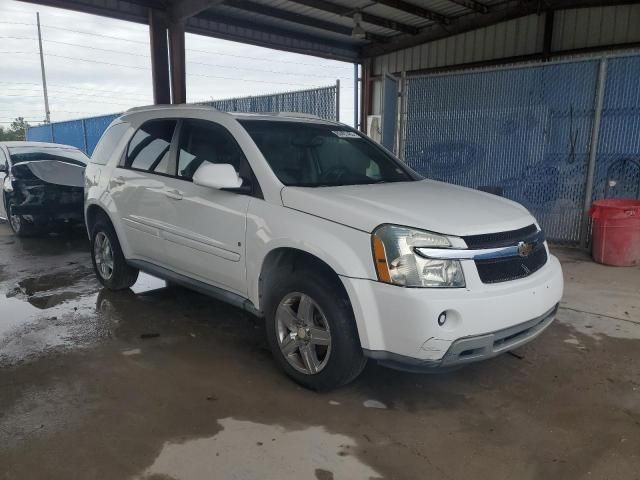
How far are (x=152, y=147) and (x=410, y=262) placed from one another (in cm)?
285

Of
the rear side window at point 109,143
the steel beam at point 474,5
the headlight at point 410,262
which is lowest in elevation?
the headlight at point 410,262

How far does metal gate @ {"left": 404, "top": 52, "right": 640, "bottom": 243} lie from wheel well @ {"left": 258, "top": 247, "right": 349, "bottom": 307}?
12.2ft

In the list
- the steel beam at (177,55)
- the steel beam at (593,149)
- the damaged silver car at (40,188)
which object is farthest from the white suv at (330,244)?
the steel beam at (177,55)

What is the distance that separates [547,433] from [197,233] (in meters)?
A: 2.70

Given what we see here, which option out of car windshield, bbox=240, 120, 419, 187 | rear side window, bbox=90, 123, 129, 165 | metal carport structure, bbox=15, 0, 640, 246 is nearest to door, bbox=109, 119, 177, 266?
rear side window, bbox=90, 123, 129, 165

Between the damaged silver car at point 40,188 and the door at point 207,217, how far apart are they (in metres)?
4.82

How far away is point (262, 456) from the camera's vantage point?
258cm

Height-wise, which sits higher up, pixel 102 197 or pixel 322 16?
pixel 322 16

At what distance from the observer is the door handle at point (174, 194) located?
3.98m

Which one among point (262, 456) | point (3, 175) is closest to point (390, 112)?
point (3, 175)

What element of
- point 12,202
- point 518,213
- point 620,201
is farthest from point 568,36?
point 12,202

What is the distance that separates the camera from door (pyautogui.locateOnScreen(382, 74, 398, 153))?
8.32 metres

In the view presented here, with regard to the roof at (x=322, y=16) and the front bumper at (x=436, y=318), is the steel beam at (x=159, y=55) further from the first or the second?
the front bumper at (x=436, y=318)

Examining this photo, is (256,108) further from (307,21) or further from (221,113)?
(221,113)
